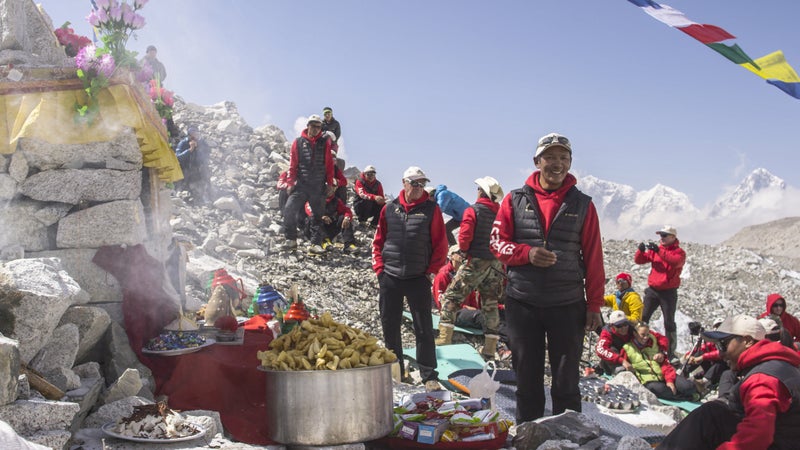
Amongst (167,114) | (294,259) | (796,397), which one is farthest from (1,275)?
(294,259)

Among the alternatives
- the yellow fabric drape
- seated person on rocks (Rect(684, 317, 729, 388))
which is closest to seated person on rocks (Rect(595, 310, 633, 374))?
seated person on rocks (Rect(684, 317, 729, 388))

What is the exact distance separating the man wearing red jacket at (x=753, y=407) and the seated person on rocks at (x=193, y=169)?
14233 millimetres

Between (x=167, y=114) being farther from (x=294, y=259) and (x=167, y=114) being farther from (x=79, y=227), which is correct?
(x=294, y=259)

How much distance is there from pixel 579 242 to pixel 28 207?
15.0 feet

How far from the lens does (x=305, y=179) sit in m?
13.4

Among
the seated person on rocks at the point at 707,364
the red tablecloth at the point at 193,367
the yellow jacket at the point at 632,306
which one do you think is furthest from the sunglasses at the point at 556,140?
the yellow jacket at the point at 632,306

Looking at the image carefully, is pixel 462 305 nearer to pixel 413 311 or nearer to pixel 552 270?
pixel 413 311

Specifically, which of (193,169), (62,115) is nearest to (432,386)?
(62,115)

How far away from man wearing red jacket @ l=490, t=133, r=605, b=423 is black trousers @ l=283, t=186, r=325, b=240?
829cm

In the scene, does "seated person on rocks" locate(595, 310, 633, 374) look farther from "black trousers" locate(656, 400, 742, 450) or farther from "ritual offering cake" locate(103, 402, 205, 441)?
"ritual offering cake" locate(103, 402, 205, 441)

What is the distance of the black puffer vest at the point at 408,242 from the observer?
756cm

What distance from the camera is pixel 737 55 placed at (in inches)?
231

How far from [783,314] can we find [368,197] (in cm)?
854

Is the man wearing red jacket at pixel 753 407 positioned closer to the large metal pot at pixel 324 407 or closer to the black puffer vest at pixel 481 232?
the large metal pot at pixel 324 407
